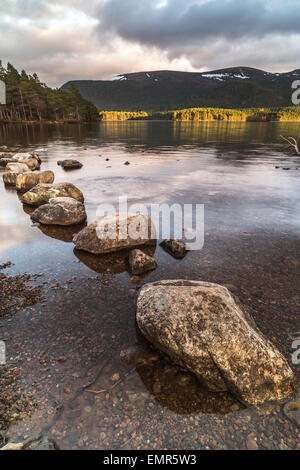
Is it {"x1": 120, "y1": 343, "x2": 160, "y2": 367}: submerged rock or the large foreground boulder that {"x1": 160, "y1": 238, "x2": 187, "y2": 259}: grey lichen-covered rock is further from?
the large foreground boulder

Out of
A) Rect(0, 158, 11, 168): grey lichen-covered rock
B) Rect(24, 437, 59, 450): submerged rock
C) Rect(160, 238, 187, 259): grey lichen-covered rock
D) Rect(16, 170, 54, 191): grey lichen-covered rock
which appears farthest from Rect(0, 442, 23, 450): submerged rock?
Rect(0, 158, 11, 168): grey lichen-covered rock

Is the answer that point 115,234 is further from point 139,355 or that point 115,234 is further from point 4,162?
point 4,162

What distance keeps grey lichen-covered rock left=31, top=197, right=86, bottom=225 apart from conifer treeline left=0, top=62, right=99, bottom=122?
392ft

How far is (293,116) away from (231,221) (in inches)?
9325

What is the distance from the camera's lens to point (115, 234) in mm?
9039

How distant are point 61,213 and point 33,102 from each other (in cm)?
12907

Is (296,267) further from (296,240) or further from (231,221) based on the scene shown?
(231,221)

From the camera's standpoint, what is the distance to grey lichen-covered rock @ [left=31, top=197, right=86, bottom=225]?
1120 centimetres

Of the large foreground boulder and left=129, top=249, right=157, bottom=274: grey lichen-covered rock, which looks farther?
the large foreground boulder

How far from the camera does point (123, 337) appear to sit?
18.1 feet

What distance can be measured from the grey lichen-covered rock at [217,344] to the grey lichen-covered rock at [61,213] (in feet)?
24.1

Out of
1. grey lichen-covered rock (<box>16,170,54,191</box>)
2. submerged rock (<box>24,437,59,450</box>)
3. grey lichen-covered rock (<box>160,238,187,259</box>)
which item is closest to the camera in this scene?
submerged rock (<box>24,437,59,450</box>)

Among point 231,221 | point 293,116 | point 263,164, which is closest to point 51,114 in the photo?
point 263,164

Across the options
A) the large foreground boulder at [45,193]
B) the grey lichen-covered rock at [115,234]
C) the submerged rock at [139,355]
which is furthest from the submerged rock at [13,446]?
the large foreground boulder at [45,193]
